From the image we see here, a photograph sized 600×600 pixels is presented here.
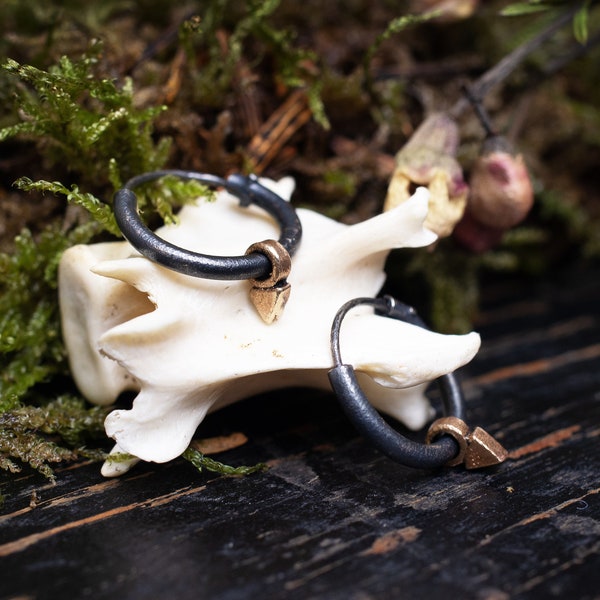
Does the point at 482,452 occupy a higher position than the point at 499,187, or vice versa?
the point at 499,187

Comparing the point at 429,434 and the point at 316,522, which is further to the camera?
the point at 429,434

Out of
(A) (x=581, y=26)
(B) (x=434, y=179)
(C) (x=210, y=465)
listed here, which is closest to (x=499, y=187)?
(B) (x=434, y=179)

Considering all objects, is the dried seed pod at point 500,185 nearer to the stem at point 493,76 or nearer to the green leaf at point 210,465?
the stem at point 493,76

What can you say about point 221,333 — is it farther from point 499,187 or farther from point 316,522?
point 499,187

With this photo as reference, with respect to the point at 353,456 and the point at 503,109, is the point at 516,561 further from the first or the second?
the point at 503,109

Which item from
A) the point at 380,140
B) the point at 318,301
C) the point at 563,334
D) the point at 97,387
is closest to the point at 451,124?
the point at 380,140

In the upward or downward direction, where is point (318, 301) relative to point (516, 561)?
upward

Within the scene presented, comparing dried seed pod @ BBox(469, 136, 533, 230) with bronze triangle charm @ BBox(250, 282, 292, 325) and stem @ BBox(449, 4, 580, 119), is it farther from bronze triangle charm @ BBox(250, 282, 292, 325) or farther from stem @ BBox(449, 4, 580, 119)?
bronze triangle charm @ BBox(250, 282, 292, 325)
